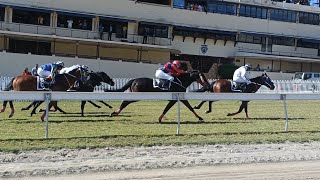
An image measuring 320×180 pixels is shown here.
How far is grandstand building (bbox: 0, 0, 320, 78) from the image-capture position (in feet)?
148

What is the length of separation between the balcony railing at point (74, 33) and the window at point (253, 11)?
11807 millimetres

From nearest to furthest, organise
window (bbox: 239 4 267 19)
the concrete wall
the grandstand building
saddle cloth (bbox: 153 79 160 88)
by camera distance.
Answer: saddle cloth (bbox: 153 79 160 88) < the concrete wall < the grandstand building < window (bbox: 239 4 267 19)

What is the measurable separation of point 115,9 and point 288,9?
24695 mm

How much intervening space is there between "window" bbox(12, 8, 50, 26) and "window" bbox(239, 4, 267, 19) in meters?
24.0

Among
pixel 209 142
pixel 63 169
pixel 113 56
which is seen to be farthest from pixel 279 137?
pixel 113 56

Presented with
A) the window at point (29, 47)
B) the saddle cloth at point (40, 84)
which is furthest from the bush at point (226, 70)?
the saddle cloth at point (40, 84)

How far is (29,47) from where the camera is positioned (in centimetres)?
4553

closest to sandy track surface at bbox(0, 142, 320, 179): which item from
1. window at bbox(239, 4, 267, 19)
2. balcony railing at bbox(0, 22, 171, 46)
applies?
balcony railing at bbox(0, 22, 171, 46)

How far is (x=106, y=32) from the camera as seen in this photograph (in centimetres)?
4875

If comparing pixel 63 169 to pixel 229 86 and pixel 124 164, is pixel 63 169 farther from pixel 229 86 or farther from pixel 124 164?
pixel 229 86

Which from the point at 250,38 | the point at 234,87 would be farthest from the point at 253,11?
the point at 234,87

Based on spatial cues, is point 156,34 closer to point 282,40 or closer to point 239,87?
point 282,40

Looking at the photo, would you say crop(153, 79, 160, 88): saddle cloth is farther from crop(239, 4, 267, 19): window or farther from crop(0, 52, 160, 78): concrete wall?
crop(239, 4, 267, 19): window

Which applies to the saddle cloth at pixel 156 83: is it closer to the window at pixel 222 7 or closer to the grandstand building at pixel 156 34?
the grandstand building at pixel 156 34
